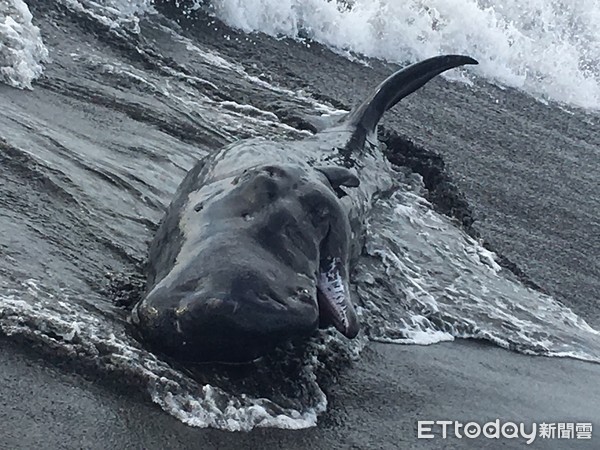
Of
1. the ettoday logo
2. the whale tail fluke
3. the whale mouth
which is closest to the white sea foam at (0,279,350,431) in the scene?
the whale mouth

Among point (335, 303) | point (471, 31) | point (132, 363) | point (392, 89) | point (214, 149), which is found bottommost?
point (132, 363)

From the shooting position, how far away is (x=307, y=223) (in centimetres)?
507

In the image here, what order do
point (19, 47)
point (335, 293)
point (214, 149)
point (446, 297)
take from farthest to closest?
point (19, 47), point (214, 149), point (446, 297), point (335, 293)

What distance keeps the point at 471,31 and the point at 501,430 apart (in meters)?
10.7

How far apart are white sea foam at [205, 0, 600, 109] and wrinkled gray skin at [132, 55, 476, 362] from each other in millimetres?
6611

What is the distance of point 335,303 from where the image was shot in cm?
493

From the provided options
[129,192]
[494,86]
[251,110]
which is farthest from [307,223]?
[494,86]

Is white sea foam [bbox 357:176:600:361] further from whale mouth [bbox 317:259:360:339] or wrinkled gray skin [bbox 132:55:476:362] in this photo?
whale mouth [bbox 317:259:360:339]

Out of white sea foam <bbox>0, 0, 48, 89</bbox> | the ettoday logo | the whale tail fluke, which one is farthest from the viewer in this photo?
the whale tail fluke

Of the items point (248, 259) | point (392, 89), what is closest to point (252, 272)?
point (248, 259)

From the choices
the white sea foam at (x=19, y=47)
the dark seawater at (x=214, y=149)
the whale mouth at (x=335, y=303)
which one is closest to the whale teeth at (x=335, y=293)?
the whale mouth at (x=335, y=303)

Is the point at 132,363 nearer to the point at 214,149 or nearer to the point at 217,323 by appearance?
the point at 217,323

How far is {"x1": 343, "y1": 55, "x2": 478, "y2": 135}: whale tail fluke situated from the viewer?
25.5ft

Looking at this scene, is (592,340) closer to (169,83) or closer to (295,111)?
(295,111)
